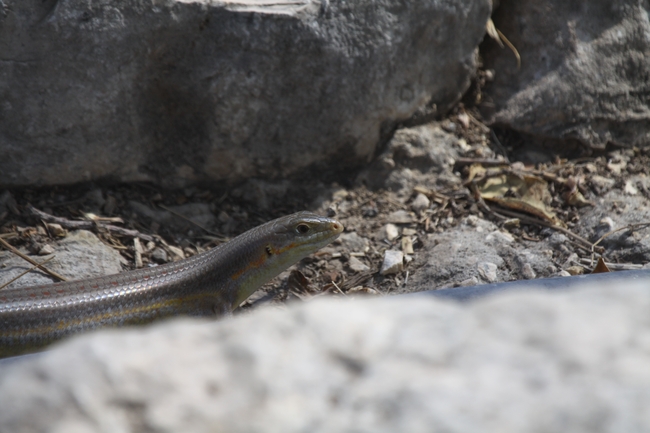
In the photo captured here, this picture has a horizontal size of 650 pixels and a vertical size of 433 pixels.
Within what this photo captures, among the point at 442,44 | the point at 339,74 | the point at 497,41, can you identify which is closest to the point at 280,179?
the point at 339,74

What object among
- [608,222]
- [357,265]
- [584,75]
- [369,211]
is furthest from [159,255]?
[584,75]

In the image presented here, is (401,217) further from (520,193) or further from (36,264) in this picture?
(36,264)

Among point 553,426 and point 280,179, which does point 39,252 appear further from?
point 553,426

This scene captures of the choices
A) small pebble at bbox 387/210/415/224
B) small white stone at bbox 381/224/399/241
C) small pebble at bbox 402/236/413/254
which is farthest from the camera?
small pebble at bbox 387/210/415/224

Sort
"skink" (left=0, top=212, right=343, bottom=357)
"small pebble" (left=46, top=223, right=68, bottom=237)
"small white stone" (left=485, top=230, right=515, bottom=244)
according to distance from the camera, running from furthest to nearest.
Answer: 1. "small white stone" (left=485, top=230, right=515, bottom=244)
2. "small pebble" (left=46, top=223, right=68, bottom=237)
3. "skink" (left=0, top=212, right=343, bottom=357)

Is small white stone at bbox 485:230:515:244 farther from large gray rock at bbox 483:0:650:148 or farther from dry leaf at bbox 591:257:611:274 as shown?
large gray rock at bbox 483:0:650:148

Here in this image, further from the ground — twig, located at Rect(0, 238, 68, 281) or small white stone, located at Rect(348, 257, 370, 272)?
twig, located at Rect(0, 238, 68, 281)

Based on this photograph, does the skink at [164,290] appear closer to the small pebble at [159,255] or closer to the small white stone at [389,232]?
the small pebble at [159,255]

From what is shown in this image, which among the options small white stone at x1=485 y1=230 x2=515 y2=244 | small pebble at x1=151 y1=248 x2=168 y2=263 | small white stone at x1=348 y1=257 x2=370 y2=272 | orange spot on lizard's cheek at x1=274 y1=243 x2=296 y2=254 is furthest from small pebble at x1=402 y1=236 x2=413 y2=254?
small pebble at x1=151 y1=248 x2=168 y2=263
